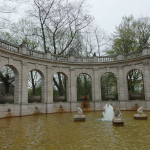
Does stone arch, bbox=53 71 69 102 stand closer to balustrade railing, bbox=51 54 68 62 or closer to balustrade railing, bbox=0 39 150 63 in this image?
balustrade railing, bbox=51 54 68 62

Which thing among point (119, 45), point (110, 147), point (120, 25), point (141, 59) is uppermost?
point (120, 25)

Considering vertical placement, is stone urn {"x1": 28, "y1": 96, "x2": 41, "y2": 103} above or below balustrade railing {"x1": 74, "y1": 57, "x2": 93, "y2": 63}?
below

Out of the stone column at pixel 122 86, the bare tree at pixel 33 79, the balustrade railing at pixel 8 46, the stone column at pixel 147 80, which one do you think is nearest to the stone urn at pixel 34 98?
the bare tree at pixel 33 79

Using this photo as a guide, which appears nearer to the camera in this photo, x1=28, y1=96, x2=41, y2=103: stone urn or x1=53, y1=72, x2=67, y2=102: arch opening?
x1=28, y1=96, x2=41, y2=103: stone urn

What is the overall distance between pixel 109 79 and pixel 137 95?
8027mm

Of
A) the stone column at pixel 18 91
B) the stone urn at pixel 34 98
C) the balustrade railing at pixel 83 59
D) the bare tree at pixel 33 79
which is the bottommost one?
the stone urn at pixel 34 98

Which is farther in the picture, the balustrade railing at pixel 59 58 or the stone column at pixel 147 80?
the balustrade railing at pixel 59 58

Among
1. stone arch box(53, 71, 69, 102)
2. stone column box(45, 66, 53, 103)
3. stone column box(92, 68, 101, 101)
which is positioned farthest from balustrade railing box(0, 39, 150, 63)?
stone column box(92, 68, 101, 101)

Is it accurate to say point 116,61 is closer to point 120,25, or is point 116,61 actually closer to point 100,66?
point 100,66

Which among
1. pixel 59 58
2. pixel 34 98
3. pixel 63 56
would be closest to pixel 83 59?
pixel 63 56

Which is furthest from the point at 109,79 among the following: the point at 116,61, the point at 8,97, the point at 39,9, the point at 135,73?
the point at 8,97

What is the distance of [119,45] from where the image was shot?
29547 millimetres

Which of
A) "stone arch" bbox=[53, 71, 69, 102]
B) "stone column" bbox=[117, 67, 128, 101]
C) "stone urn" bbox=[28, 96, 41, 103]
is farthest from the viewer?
"stone arch" bbox=[53, 71, 69, 102]

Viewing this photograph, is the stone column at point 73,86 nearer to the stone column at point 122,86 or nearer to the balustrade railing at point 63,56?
the balustrade railing at point 63,56
